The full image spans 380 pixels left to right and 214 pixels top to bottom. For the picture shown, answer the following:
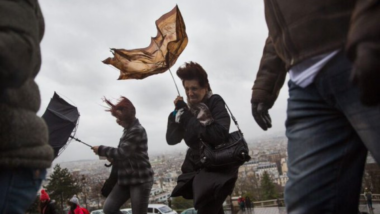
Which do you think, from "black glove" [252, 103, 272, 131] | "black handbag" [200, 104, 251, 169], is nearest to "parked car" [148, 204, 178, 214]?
"black handbag" [200, 104, 251, 169]

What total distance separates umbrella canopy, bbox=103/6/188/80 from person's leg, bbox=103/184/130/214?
1.56 metres

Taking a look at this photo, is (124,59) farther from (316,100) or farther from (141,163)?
(316,100)

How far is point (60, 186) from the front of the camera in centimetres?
5253

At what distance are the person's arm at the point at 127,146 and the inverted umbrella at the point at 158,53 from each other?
0.79m

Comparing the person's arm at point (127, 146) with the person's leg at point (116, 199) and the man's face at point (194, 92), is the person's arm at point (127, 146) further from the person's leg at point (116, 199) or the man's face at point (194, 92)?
the man's face at point (194, 92)

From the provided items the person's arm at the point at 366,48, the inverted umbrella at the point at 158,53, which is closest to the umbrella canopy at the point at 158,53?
the inverted umbrella at the point at 158,53

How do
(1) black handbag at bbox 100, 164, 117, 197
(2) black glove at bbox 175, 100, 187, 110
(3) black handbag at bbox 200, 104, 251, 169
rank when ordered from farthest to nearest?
1. (1) black handbag at bbox 100, 164, 117, 197
2. (2) black glove at bbox 175, 100, 187, 110
3. (3) black handbag at bbox 200, 104, 251, 169

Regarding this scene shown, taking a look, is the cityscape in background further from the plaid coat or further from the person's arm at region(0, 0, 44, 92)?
the person's arm at region(0, 0, 44, 92)

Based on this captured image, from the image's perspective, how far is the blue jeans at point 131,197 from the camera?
424cm

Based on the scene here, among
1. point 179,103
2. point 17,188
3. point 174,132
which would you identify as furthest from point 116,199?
point 17,188

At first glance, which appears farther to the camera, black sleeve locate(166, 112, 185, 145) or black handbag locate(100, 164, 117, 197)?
black handbag locate(100, 164, 117, 197)

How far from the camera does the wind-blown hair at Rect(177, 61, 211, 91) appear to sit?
363 cm

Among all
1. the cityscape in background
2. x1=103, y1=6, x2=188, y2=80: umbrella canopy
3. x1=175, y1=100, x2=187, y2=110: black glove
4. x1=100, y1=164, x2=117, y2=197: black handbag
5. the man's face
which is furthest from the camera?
the cityscape in background

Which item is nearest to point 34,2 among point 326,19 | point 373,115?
point 326,19
